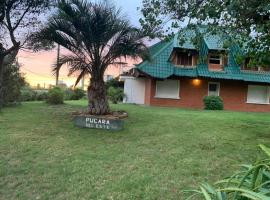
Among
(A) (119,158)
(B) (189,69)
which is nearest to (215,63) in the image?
(B) (189,69)

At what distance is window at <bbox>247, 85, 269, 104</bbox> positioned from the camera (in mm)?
→ 31888

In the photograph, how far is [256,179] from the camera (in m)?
2.24

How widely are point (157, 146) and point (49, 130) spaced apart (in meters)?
3.58

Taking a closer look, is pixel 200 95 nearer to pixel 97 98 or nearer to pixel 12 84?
pixel 12 84

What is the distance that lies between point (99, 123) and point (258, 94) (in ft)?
74.3

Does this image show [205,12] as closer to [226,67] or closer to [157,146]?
[157,146]

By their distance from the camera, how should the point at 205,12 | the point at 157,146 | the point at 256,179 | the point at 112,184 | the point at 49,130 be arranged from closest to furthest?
the point at 256,179, the point at 112,184, the point at 205,12, the point at 157,146, the point at 49,130

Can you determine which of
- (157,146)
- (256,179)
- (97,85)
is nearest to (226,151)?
(157,146)

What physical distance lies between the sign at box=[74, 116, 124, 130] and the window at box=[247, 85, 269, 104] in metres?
21.9

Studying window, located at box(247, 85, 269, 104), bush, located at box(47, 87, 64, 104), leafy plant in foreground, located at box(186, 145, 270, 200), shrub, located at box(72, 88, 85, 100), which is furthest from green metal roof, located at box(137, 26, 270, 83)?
leafy plant in foreground, located at box(186, 145, 270, 200)

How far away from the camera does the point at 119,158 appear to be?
29.3ft

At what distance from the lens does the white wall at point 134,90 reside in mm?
31992

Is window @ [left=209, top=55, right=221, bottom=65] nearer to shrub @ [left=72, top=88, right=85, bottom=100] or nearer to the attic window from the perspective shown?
the attic window

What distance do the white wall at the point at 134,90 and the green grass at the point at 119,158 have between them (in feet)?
61.6
